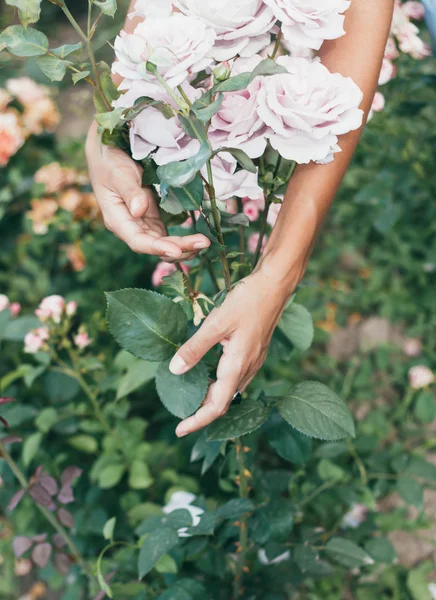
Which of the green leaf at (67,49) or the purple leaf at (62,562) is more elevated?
the green leaf at (67,49)

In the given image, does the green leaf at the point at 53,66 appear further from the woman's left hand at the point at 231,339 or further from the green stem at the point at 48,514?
the green stem at the point at 48,514

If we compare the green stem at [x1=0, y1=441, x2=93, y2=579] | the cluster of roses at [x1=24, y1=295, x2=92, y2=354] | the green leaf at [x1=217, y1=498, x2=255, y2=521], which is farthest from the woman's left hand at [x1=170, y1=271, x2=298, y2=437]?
the cluster of roses at [x1=24, y1=295, x2=92, y2=354]

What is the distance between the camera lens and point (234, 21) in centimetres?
63

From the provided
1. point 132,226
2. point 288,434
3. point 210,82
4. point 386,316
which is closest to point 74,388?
point 288,434

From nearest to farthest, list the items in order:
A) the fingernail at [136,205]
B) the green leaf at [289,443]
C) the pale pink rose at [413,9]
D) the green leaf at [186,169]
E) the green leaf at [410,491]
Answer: the green leaf at [186,169], the fingernail at [136,205], the green leaf at [289,443], the green leaf at [410,491], the pale pink rose at [413,9]

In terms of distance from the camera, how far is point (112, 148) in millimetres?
779

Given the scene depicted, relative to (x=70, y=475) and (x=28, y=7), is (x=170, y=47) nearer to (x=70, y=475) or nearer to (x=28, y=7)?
(x=28, y=7)

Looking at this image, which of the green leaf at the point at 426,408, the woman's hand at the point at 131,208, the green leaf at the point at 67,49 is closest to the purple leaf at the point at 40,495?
the woman's hand at the point at 131,208

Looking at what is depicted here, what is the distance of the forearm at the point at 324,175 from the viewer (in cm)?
78

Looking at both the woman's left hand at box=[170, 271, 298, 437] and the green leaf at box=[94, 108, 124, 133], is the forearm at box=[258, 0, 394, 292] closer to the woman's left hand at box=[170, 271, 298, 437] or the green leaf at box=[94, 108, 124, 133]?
the woman's left hand at box=[170, 271, 298, 437]


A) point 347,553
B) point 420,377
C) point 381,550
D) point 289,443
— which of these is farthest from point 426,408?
point 289,443

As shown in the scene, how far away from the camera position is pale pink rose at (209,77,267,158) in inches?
25.8

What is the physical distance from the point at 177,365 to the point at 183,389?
A: 0.12 feet

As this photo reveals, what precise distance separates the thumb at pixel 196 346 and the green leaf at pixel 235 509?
11.8 inches
